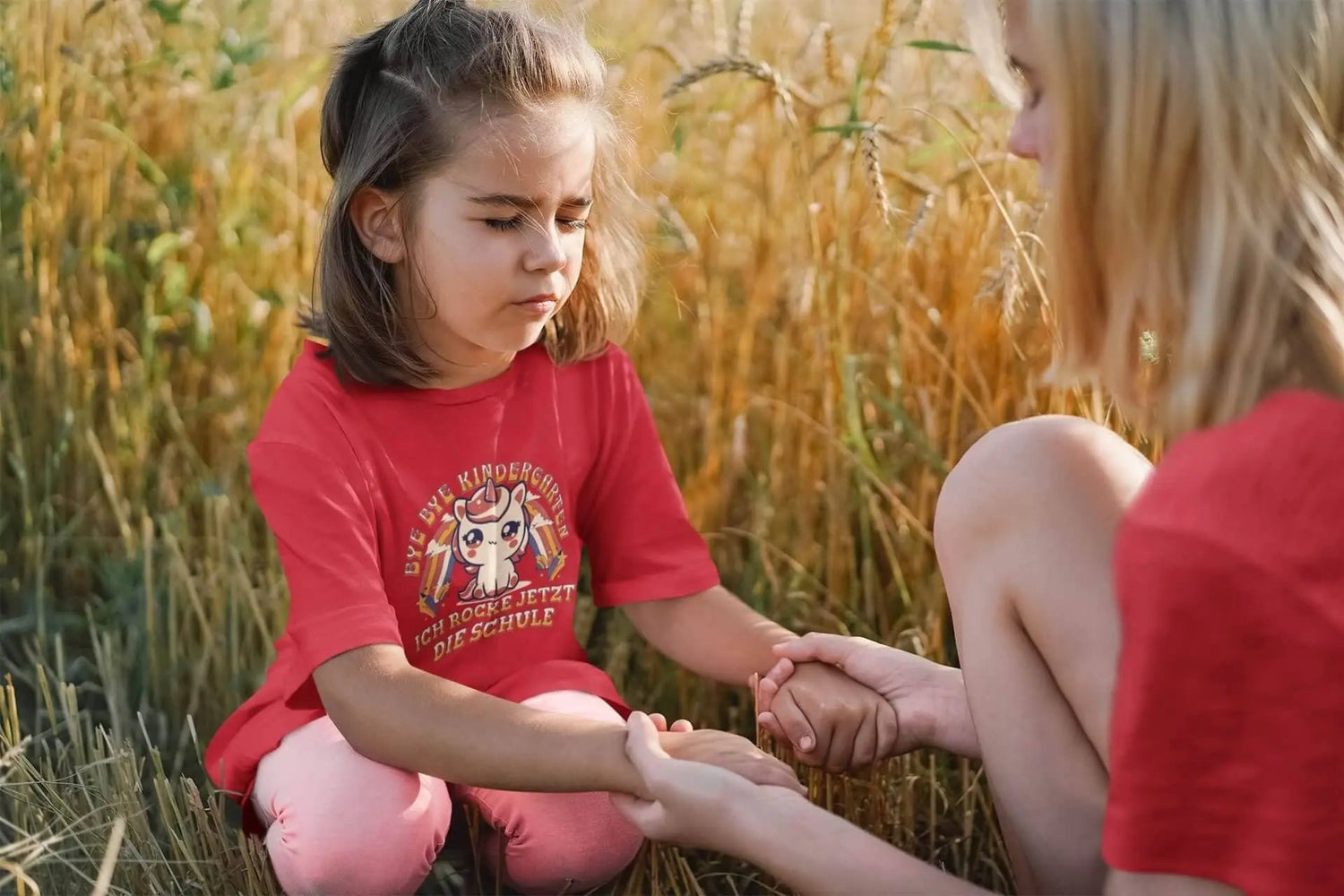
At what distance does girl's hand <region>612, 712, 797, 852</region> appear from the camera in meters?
1.37

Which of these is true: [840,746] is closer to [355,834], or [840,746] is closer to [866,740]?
[866,740]

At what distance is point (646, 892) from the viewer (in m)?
1.71

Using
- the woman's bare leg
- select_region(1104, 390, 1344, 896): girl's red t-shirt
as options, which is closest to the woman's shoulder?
select_region(1104, 390, 1344, 896): girl's red t-shirt

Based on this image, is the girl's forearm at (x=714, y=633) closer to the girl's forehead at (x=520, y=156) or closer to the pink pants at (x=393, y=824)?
the pink pants at (x=393, y=824)

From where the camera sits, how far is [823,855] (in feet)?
4.23

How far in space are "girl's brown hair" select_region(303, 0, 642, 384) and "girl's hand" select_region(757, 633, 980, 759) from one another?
19.4 inches

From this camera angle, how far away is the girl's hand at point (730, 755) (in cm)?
144

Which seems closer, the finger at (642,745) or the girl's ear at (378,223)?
the finger at (642,745)

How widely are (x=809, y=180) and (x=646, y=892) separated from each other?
0.92m

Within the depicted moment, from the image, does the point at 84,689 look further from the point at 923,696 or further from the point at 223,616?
the point at 923,696

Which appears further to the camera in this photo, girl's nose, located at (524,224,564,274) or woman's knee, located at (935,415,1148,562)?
girl's nose, located at (524,224,564,274)

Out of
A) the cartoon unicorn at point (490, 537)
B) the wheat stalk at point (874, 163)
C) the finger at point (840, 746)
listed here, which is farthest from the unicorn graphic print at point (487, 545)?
the wheat stalk at point (874, 163)

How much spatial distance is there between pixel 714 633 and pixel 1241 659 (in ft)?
2.91

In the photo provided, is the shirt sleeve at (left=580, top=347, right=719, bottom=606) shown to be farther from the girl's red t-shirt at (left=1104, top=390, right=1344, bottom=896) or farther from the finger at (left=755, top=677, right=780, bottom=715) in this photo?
the girl's red t-shirt at (left=1104, top=390, right=1344, bottom=896)
